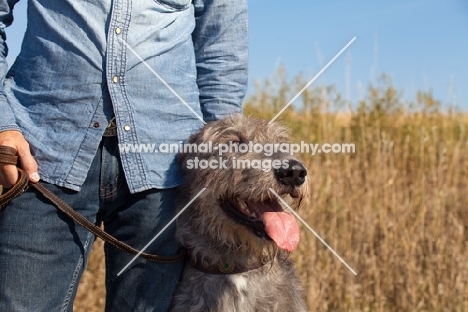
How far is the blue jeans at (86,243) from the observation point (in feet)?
8.62

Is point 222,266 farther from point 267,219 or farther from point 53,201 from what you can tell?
point 53,201

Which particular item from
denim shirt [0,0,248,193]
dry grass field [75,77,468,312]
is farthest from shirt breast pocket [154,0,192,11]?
dry grass field [75,77,468,312]

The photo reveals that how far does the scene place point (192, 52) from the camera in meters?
3.06

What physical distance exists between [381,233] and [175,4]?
3356 millimetres

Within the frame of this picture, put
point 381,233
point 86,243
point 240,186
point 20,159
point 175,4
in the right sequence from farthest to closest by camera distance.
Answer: point 381,233 → point 240,186 → point 175,4 → point 86,243 → point 20,159

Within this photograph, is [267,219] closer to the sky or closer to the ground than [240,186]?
closer to the ground

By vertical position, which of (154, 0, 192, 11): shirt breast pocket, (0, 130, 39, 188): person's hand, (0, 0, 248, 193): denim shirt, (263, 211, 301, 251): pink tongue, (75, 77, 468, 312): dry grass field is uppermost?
(154, 0, 192, 11): shirt breast pocket

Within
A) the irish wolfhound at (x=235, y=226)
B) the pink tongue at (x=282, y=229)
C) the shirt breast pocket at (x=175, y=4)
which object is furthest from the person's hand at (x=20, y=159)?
the pink tongue at (x=282, y=229)

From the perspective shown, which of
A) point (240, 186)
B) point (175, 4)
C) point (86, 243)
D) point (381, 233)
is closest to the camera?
point (86, 243)

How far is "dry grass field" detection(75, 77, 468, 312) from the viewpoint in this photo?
5094 mm

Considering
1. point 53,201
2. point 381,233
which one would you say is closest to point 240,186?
point 53,201

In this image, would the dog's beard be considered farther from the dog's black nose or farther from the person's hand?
the person's hand

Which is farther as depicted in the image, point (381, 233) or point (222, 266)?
point (381, 233)

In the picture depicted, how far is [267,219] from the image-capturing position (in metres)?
2.93
